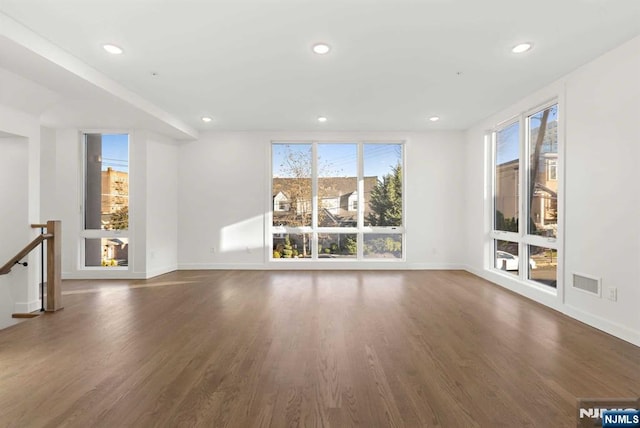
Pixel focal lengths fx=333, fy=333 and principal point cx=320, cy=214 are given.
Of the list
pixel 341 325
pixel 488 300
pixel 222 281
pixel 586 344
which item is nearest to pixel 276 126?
pixel 222 281

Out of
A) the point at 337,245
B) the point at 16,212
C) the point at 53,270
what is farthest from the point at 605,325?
the point at 16,212

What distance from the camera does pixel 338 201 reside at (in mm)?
7012

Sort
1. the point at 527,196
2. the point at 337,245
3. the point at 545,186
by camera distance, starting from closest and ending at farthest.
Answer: the point at 545,186 → the point at 527,196 → the point at 337,245

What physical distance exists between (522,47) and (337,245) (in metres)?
4.63

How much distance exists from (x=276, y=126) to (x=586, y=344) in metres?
5.54

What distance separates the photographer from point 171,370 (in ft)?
8.30

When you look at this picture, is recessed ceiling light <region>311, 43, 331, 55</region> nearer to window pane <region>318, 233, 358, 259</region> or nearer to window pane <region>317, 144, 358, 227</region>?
window pane <region>317, 144, 358, 227</region>

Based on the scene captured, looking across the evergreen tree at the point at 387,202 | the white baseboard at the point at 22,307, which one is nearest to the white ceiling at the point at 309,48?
the evergreen tree at the point at 387,202

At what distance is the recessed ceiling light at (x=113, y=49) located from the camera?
3288mm

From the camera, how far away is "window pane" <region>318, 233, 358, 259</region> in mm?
6945

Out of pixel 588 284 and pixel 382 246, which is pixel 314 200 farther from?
pixel 588 284

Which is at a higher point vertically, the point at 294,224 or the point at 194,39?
the point at 194,39

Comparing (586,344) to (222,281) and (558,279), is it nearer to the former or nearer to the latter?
(558,279)

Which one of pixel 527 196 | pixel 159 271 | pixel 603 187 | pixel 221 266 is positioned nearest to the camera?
pixel 603 187
